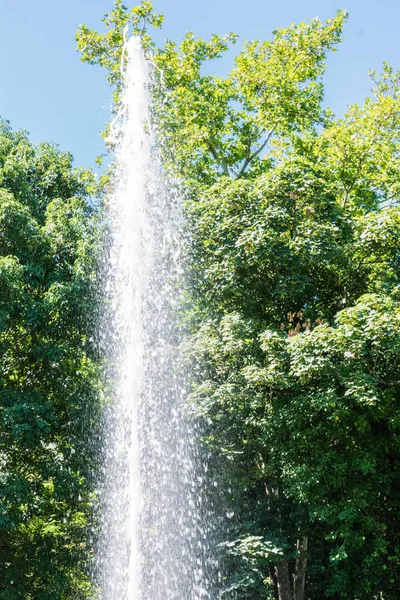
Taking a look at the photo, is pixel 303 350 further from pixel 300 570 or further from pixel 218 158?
pixel 218 158

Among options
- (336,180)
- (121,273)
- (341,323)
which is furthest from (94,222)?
(341,323)

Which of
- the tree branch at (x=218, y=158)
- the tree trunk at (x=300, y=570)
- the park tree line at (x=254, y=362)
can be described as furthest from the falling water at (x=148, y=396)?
the tree branch at (x=218, y=158)

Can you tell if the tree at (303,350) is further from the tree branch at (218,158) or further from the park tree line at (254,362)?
the tree branch at (218,158)

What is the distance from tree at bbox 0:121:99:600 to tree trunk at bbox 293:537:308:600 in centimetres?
470

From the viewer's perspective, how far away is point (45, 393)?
1367 centimetres

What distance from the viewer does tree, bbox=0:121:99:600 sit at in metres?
12.2

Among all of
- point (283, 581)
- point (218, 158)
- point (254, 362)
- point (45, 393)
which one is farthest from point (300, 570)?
point (218, 158)

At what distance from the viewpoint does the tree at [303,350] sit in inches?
412

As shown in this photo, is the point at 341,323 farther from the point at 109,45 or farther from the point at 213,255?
the point at 109,45

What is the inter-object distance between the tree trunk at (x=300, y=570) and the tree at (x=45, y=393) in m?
4.70

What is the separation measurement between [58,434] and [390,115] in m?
11.6

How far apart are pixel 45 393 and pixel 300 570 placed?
277 inches

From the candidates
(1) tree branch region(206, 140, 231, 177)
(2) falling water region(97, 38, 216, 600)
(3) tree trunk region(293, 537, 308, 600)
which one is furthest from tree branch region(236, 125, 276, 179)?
(3) tree trunk region(293, 537, 308, 600)

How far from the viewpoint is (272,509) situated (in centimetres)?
1309
